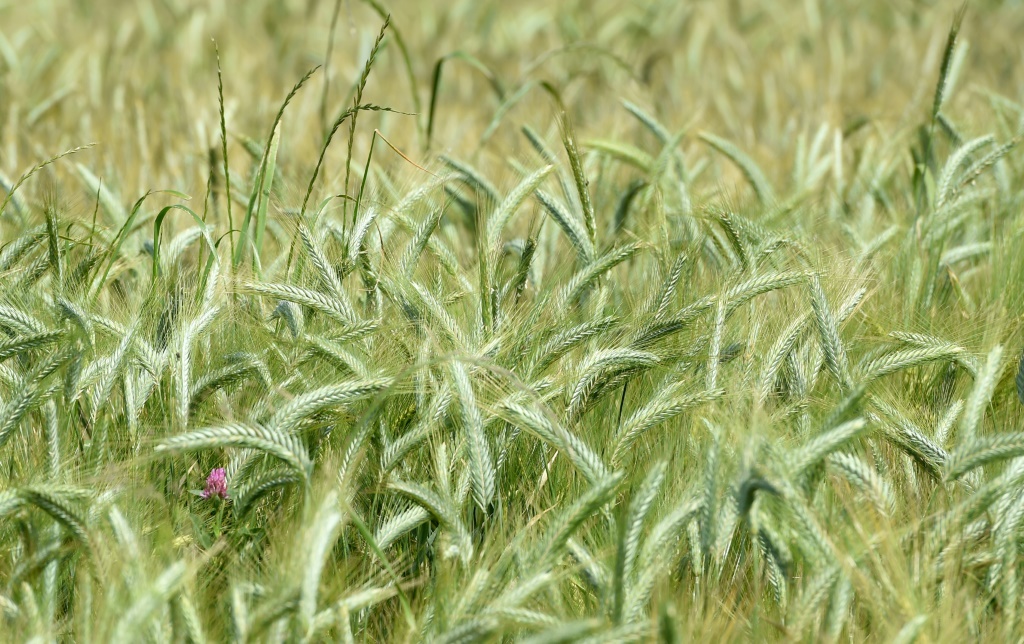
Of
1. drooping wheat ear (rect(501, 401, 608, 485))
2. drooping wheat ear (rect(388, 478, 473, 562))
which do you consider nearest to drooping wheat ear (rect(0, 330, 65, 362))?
drooping wheat ear (rect(388, 478, 473, 562))

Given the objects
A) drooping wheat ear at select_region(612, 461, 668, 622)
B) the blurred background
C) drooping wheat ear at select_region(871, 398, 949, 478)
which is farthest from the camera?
the blurred background

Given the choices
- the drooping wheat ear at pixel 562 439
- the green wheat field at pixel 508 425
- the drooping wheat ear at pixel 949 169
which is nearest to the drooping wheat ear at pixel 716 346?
the green wheat field at pixel 508 425

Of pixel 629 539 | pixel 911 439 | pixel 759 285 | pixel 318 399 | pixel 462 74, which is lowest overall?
pixel 911 439

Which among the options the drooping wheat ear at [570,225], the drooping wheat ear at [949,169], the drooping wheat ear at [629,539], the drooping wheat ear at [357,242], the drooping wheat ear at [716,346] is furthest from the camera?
the drooping wheat ear at [949,169]

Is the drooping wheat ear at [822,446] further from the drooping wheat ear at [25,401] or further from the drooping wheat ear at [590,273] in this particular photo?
the drooping wheat ear at [25,401]

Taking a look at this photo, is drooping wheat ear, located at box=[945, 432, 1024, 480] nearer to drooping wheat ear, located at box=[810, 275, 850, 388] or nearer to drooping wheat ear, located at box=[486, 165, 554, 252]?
drooping wheat ear, located at box=[810, 275, 850, 388]

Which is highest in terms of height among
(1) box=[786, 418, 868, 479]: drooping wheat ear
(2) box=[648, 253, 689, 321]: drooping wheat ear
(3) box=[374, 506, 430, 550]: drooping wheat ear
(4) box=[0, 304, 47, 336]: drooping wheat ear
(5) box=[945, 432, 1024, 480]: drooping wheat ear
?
(4) box=[0, 304, 47, 336]: drooping wheat ear

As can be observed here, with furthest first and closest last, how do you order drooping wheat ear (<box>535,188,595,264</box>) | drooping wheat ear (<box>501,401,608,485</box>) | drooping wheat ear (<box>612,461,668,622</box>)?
drooping wheat ear (<box>535,188,595,264</box>) < drooping wheat ear (<box>501,401,608,485</box>) < drooping wheat ear (<box>612,461,668,622</box>)

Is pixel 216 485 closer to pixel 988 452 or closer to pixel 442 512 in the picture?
pixel 442 512

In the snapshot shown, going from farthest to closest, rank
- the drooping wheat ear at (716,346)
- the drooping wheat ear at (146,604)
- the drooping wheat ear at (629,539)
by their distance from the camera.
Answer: the drooping wheat ear at (716,346) → the drooping wheat ear at (629,539) → the drooping wheat ear at (146,604)

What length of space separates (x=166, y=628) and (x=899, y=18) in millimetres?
5522

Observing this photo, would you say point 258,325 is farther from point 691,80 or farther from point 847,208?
point 691,80

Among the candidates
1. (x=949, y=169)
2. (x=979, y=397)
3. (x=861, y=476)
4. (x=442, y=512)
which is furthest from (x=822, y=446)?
(x=949, y=169)

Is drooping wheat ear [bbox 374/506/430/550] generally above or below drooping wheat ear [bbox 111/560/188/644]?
below
